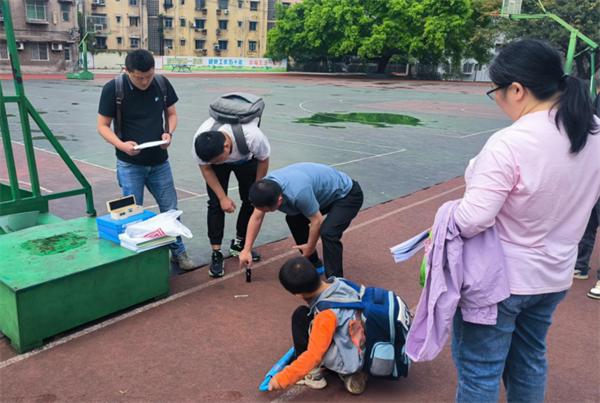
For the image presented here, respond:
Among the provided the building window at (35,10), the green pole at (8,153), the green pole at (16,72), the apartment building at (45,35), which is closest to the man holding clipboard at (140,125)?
the green pole at (16,72)

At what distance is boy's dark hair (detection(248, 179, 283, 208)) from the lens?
10.6 ft

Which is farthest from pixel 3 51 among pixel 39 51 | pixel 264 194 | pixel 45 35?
pixel 264 194

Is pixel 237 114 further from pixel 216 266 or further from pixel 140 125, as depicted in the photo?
pixel 216 266

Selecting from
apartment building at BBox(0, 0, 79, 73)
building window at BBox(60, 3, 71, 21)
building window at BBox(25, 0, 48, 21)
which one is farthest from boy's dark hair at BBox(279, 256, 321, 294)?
building window at BBox(60, 3, 71, 21)

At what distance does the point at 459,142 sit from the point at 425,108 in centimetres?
830

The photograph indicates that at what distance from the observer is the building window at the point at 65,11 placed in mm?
42781

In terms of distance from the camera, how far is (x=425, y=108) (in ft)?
65.8

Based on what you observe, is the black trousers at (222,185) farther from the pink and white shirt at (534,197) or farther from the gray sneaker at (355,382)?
the pink and white shirt at (534,197)

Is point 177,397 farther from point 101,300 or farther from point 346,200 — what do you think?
point 346,200

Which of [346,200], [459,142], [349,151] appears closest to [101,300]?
[346,200]

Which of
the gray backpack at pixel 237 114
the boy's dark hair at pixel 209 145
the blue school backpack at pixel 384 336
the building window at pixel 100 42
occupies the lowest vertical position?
the blue school backpack at pixel 384 336

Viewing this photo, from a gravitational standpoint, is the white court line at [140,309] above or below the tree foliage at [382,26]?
below

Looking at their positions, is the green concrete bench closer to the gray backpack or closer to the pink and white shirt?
the gray backpack

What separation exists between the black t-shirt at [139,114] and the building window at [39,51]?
4338cm
